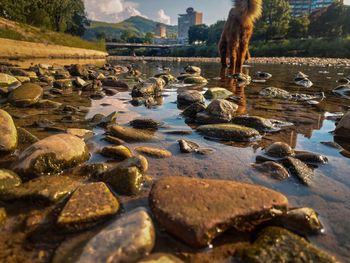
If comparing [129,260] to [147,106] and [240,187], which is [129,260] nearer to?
[240,187]

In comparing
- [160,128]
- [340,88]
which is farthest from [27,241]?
[340,88]

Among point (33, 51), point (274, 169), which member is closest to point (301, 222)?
point (274, 169)

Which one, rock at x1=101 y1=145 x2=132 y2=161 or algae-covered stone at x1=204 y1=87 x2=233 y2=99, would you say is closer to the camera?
rock at x1=101 y1=145 x2=132 y2=161

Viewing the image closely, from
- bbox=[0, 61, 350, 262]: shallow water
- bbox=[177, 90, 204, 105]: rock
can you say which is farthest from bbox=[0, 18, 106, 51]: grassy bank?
bbox=[0, 61, 350, 262]: shallow water

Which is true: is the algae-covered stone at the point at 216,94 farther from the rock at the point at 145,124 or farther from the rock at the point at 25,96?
the rock at the point at 25,96

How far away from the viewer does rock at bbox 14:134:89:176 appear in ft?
A: 8.70

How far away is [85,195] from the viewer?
2.21 m

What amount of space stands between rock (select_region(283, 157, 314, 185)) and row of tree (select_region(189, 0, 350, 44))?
253 ft

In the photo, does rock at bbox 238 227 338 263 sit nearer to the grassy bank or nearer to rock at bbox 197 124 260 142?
rock at bbox 197 124 260 142

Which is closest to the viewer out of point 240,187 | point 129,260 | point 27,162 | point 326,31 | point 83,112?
point 129,260

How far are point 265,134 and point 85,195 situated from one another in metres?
2.97

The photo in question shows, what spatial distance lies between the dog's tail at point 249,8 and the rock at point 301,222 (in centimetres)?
1367

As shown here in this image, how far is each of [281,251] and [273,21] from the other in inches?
3453

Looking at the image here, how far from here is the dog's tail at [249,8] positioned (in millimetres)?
14055
